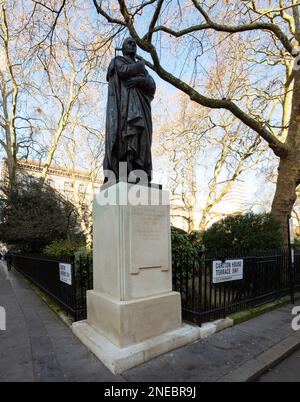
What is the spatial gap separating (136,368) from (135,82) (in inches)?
176

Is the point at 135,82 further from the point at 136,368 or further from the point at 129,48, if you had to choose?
the point at 136,368

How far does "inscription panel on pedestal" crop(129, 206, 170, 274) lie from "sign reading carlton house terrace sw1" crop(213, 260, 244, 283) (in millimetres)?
1236

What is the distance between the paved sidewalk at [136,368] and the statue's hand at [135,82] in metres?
4.41

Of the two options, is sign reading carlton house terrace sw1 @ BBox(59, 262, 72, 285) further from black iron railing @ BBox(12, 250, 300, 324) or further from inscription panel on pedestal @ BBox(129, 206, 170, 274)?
inscription panel on pedestal @ BBox(129, 206, 170, 274)

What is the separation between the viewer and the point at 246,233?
7789 millimetres

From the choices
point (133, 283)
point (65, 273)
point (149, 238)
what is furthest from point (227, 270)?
point (65, 273)

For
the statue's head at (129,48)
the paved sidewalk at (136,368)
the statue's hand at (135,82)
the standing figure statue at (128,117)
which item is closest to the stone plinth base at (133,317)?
the paved sidewalk at (136,368)

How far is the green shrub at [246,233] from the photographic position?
7.69 metres

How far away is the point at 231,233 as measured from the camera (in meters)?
8.02

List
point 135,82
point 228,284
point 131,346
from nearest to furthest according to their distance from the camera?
1. point 131,346
2. point 135,82
3. point 228,284

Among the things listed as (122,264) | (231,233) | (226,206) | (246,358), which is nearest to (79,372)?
(122,264)

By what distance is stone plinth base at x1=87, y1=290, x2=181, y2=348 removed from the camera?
390cm

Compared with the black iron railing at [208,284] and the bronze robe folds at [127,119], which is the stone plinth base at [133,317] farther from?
the bronze robe folds at [127,119]
